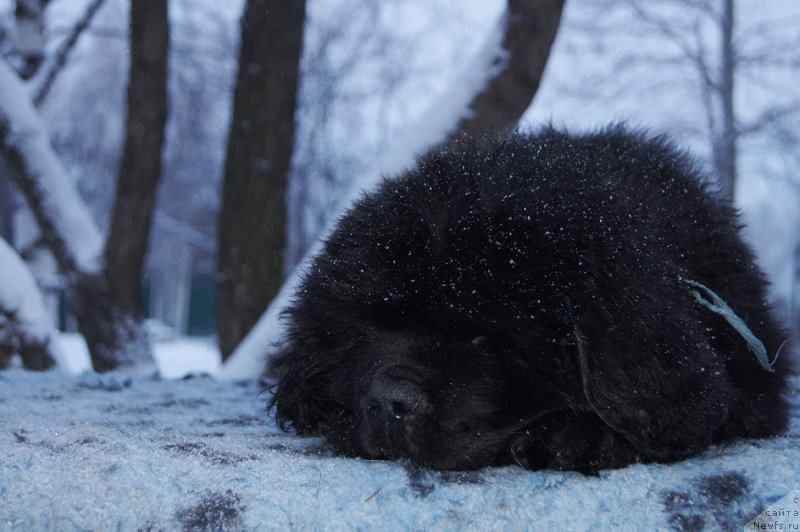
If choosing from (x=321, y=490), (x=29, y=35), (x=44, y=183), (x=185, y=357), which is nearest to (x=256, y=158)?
(x=44, y=183)

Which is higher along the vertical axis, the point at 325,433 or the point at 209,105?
the point at 209,105

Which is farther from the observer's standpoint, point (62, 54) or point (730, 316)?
point (62, 54)

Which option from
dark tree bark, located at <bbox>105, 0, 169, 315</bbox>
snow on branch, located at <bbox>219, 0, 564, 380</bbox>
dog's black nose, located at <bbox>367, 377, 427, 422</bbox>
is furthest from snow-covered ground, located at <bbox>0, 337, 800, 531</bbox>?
dark tree bark, located at <bbox>105, 0, 169, 315</bbox>

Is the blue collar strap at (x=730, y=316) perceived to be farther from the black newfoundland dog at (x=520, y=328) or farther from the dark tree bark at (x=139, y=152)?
the dark tree bark at (x=139, y=152)

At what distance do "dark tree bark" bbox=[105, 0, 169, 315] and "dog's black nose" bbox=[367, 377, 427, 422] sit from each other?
4137 mm

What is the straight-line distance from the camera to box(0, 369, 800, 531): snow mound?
5.06ft

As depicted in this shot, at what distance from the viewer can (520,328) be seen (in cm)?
177

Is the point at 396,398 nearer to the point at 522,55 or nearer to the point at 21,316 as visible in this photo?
the point at 522,55

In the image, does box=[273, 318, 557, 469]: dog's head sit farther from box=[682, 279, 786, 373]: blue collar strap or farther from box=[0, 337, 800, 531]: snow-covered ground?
box=[682, 279, 786, 373]: blue collar strap

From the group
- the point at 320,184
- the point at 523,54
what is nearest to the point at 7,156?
the point at 523,54

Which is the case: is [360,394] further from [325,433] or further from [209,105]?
[209,105]

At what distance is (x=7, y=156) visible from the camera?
5090 mm

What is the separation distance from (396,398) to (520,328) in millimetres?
324

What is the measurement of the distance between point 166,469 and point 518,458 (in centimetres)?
80
